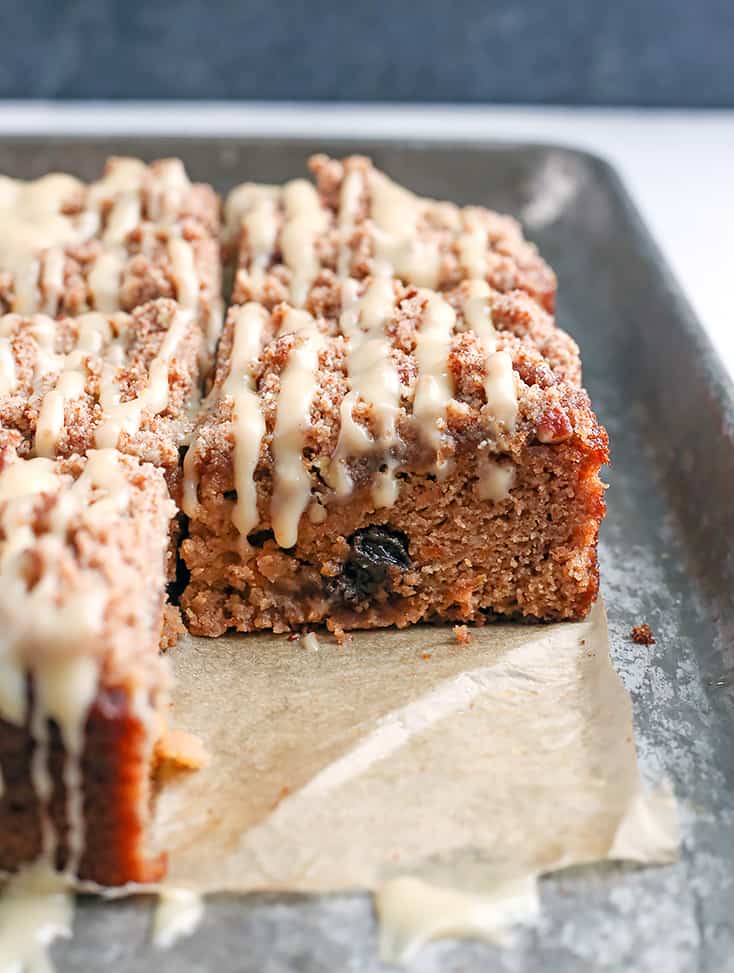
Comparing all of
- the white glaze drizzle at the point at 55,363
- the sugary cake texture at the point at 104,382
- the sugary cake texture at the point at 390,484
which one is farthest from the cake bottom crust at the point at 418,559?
the white glaze drizzle at the point at 55,363

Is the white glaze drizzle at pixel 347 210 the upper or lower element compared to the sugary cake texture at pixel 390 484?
upper

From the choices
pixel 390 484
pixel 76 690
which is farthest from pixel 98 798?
pixel 390 484

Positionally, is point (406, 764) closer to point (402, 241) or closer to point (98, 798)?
point (98, 798)

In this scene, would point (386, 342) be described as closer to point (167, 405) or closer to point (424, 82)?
point (167, 405)

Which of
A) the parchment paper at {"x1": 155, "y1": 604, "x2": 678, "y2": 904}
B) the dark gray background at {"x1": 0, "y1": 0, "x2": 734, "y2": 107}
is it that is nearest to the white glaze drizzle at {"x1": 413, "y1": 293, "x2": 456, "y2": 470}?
the parchment paper at {"x1": 155, "y1": 604, "x2": 678, "y2": 904}

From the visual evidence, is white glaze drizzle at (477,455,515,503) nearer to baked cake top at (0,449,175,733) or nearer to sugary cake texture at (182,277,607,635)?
sugary cake texture at (182,277,607,635)

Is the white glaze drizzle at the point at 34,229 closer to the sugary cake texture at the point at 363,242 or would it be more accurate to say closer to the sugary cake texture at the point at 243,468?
the sugary cake texture at the point at 243,468
